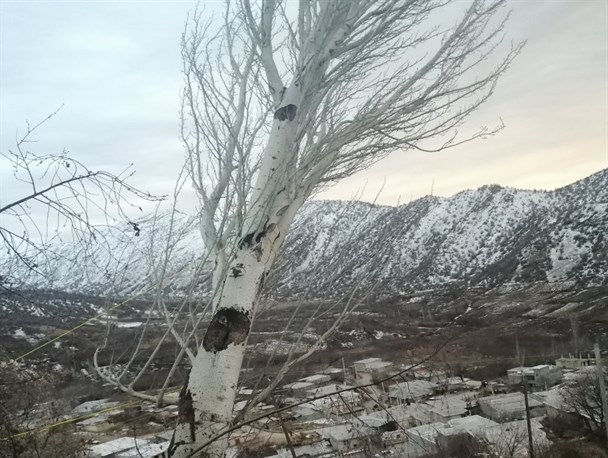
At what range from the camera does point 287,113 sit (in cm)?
293

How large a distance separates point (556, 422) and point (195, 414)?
94.7 ft

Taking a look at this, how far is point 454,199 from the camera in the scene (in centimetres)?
11575

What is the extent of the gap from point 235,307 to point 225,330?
124 mm

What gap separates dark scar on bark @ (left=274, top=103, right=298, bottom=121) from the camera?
115 inches

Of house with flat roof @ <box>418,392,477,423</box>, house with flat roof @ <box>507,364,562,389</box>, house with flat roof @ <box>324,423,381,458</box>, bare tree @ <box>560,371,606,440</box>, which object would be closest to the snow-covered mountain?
house with flat roof @ <box>324,423,381,458</box>

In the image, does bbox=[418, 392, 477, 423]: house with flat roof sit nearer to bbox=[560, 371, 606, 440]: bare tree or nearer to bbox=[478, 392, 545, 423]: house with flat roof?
bbox=[478, 392, 545, 423]: house with flat roof

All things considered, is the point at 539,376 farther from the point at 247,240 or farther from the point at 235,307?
the point at 235,307

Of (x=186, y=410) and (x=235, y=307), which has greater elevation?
(x=235, y=307)

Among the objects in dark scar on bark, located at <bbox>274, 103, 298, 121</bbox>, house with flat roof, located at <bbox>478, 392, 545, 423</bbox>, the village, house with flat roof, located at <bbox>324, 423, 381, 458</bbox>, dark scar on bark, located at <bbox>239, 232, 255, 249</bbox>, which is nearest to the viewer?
dark scar on bark, located at <bbox>239, 232, 255, 249</bbox>

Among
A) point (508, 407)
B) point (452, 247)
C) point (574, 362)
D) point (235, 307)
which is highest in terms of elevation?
point (452, 247)

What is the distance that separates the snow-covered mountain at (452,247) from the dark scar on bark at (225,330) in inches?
22.9

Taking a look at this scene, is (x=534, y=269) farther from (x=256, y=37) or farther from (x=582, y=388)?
(x=256, y=37)

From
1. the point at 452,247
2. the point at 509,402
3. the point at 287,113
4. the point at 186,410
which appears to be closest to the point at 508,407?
the point at 509,402

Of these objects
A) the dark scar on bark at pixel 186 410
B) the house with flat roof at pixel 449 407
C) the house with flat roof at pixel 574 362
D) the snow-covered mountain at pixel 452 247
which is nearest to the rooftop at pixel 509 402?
the house with flat roof at pixel 449 407
